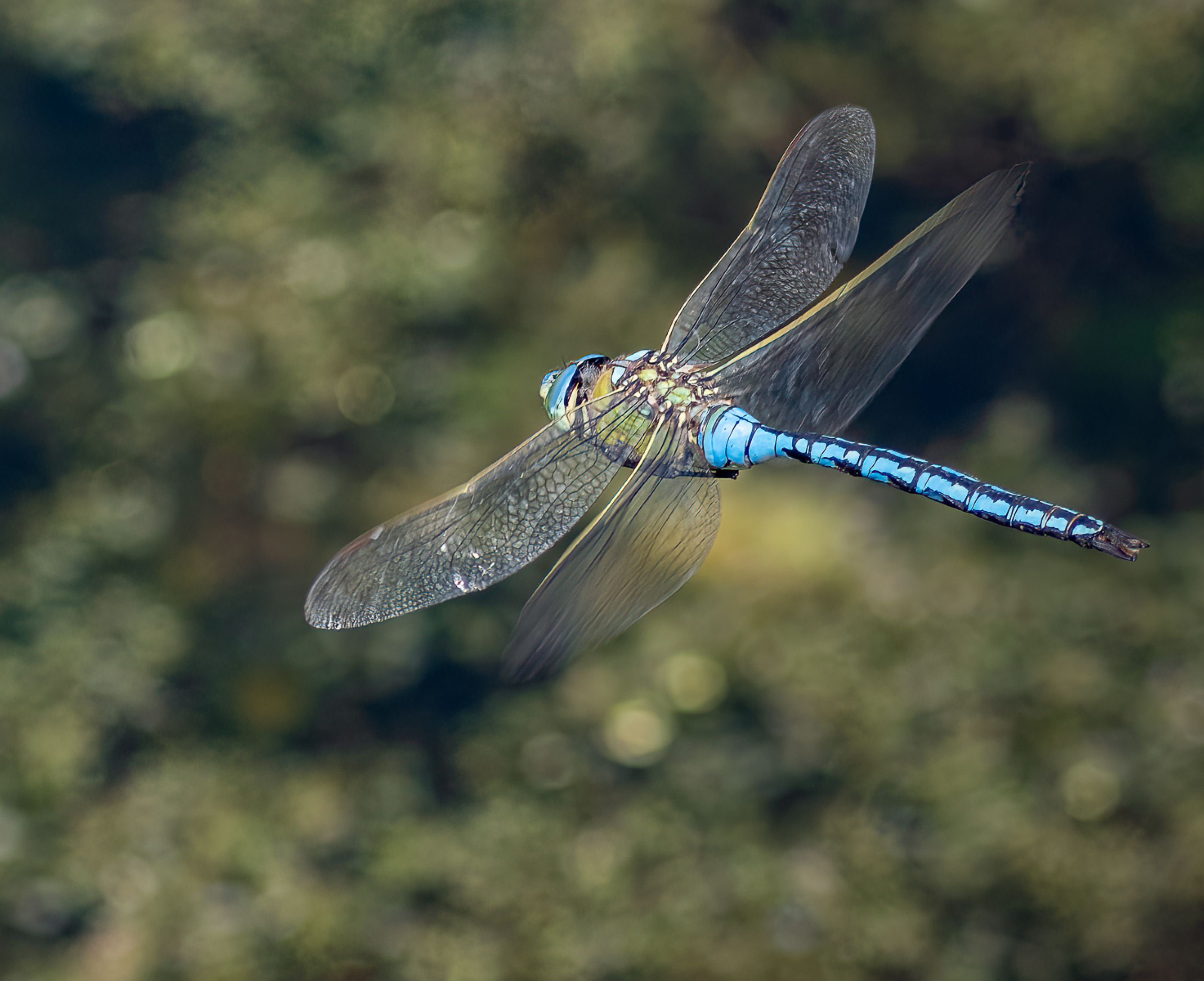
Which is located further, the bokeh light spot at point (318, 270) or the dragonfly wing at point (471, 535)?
the bokeh light spot at point (318, 270)

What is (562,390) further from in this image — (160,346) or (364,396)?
(160,346)

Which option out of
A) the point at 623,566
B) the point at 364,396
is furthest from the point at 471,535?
the point at 364,396

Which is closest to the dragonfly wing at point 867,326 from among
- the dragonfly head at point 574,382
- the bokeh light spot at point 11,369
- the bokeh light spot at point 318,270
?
the dragonfly head at point 574,382

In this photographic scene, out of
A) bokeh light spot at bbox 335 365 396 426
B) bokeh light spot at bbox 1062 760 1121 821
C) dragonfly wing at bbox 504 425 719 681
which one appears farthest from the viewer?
bokeh light spot at bbox 335 365 396 426

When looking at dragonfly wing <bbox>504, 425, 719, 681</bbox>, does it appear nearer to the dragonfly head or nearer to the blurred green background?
the dragonfly head

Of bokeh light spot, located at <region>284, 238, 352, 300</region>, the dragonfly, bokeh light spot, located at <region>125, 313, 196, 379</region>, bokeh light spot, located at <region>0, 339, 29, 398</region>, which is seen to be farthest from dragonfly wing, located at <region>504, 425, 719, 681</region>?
bokeh light spot, located at <region>0, 339, 29, 398</region>

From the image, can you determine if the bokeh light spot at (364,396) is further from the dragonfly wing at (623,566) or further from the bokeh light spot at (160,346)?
the dragonfly wing at (623,566)
